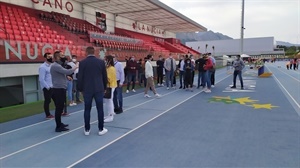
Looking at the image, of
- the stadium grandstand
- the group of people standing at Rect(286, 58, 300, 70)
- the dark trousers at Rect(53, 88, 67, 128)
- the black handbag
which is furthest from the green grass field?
the group of people standing at Rect(286, 58, 300, 70)

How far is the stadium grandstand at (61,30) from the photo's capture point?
28.4 feet

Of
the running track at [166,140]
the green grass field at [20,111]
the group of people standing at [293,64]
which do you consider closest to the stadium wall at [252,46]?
the group of people standing at [293,64]

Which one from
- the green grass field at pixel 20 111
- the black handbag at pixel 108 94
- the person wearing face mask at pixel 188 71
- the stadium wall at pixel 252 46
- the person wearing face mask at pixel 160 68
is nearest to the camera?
the black handbag at pixel 108 94

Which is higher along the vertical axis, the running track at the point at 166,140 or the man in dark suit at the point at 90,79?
the man in dark suit at the point at 90,79

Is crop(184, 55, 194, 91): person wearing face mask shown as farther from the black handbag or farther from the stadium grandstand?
the black handbag

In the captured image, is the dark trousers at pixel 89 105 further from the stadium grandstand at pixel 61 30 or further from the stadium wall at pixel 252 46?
the stadium wall at pixel 252 46

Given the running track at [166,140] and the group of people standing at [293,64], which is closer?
the running track at [166,140]

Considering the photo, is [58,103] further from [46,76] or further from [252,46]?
[252,46]

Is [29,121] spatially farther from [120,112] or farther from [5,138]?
[120,112]

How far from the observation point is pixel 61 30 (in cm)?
1439

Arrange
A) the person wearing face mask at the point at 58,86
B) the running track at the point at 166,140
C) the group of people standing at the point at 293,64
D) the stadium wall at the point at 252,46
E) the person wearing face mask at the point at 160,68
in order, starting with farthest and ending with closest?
the stadium wall at the point at 252,46
the group of people standing at the point at 293,64
the person wearing face mask at the point at 160,68
the person wearing face mask at the point at 58,86
the running track at the point at 166,140

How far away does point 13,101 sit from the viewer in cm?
876

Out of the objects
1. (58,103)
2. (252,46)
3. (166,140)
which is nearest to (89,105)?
(58,103)

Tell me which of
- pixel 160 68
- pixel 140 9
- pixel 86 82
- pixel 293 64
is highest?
pixel 140 9
